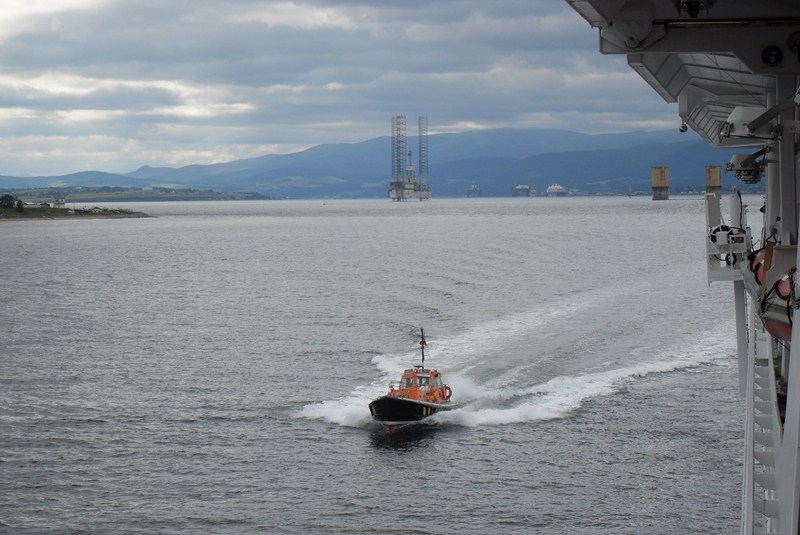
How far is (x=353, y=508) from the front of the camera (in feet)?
97.9

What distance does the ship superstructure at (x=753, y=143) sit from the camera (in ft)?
28.9

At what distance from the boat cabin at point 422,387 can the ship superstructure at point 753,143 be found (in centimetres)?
1735

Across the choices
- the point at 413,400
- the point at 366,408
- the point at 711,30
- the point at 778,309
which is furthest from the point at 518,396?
the point at 778,309

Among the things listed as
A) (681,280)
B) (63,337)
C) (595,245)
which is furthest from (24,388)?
(595,245)

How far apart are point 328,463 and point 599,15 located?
2205 centimetres

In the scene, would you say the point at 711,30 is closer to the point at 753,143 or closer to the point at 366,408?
the point at 753,143

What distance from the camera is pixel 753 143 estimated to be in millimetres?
23812

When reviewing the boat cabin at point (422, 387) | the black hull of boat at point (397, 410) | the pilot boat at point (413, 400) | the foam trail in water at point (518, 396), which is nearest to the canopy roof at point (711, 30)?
the foam trail in water at point (518, 396)

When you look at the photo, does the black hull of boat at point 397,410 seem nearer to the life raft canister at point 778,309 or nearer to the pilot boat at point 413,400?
the pilot boat at point 413,400

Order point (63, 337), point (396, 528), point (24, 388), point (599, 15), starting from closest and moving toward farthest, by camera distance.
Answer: point (599, 15), point (396, 528), point (24, 388), point (63, 337)

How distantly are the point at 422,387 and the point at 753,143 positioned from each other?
20512 mm

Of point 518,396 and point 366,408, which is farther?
point 518,396

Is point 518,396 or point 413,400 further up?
point 413,400

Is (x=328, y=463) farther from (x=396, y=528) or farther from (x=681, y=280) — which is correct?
(x=681, y=280)
